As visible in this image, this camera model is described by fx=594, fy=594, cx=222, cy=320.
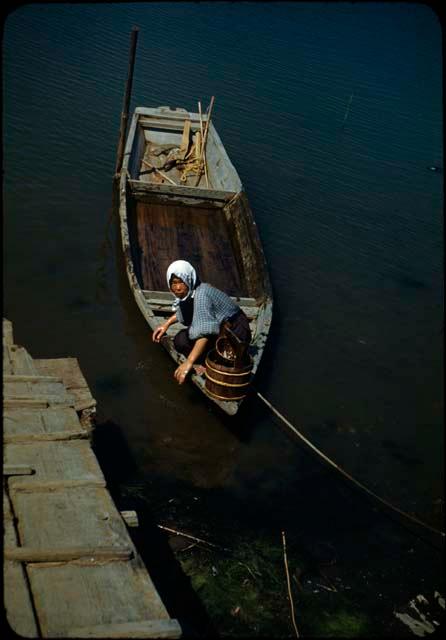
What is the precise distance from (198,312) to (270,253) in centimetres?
539

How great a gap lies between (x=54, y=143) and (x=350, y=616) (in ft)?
38.4

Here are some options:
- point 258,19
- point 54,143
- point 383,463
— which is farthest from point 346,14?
point 383,463

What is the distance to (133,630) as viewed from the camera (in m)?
3.14

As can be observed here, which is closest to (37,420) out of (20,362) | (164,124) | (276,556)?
(20,362)

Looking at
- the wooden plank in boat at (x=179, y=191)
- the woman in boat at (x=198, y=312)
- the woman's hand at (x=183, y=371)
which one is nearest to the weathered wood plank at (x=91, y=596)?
the woman's hand at (x=183, y=371)

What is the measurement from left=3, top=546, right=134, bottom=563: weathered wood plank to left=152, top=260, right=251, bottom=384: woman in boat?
3200mm

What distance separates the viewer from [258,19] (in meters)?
26.2

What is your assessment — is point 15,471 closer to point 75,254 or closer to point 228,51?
point 75,254

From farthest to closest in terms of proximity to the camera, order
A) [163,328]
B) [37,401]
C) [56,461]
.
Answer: [163,328], [37,401], [56,461]

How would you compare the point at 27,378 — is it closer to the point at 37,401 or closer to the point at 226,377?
the point at 37,401

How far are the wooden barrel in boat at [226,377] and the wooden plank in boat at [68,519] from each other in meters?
2.74

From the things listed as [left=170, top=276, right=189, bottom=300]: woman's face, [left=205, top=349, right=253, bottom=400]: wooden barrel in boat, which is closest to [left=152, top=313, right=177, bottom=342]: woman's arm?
[left=170, top=276, right=189, bottom=300]: woman's face

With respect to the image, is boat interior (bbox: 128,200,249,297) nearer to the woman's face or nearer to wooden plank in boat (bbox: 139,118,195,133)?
the woman's face

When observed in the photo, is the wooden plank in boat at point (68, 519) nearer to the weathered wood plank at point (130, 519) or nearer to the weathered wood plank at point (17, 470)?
the weathered wood plank at point (17, 470)
